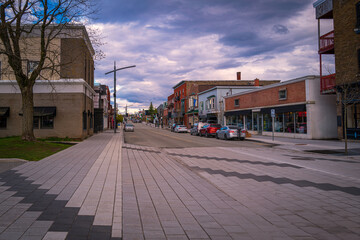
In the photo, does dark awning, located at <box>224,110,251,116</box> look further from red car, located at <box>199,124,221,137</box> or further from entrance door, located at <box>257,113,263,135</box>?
red car, located at <box>199,124,221,137</box>

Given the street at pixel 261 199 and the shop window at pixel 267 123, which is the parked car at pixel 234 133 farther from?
the street at pixel 261 199

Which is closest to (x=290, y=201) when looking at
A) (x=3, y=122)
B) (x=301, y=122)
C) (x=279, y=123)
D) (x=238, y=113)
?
(x=301, y=122)

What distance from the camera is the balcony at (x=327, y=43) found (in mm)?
22438

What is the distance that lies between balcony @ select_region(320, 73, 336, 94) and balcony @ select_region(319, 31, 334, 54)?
2.18m

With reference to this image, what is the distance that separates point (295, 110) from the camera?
84.0ft

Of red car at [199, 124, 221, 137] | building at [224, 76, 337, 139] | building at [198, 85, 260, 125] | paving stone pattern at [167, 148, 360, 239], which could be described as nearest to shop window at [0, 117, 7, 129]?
red car at [199, 124, 221, 137]

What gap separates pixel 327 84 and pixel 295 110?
3773 millimetres

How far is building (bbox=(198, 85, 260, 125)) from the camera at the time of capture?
43531 mm

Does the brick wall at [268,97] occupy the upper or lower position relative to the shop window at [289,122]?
upper

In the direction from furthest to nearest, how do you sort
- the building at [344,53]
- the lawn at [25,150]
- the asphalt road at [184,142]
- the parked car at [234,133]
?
the parked car at [234,133] → the asphalt road at [184,142] → the building at [344,53] → the lawn at [25,150]

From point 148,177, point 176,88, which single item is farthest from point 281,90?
point 176,88

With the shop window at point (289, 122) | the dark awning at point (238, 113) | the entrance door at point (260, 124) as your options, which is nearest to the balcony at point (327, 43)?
the shop window at point (289, 122)

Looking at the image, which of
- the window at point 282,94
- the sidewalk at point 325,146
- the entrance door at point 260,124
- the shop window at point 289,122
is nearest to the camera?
the sidewalk at point 325,146

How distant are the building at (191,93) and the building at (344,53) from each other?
28.3 metres
